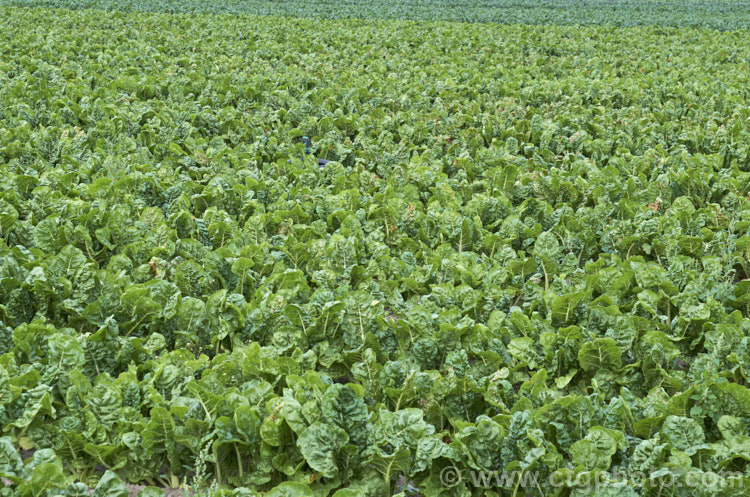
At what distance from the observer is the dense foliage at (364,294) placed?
305 centimetres

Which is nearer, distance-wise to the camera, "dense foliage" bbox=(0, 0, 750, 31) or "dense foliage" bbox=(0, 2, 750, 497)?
"dense foliage" bbox=(0, 2, 750, 497)

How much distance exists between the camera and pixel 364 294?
4031mm

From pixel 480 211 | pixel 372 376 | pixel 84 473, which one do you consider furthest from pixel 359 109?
→ pixel 84 473

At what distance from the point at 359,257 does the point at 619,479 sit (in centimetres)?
261

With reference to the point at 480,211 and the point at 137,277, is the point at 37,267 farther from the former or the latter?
the point at 480,211

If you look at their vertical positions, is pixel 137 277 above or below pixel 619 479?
above

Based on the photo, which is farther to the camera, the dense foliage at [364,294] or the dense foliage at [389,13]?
the dense foliage at [389,13]

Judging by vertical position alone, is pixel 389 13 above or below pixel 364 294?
above

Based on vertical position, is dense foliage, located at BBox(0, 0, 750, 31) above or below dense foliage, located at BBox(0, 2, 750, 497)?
above

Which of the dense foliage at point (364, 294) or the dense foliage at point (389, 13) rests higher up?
the dense foliage at point (389, 13)

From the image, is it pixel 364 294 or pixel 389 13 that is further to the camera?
pixel 389 13

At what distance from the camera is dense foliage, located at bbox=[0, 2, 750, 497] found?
3.05 m

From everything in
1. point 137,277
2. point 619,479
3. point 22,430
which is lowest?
point 619,479

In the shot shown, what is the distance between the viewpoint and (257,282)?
4559mm
